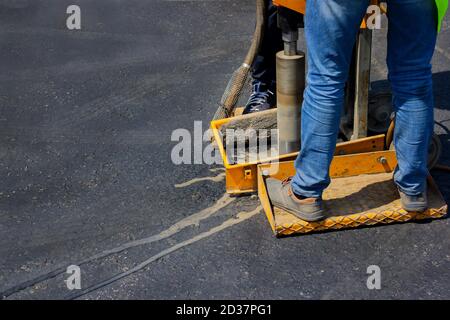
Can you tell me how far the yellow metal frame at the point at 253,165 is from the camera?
399 cm

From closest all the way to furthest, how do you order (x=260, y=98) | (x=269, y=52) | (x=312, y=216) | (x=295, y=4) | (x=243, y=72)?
(x=295, y=4)
(x=312, y=216)
(x=243, y=72)
(x=269, y=52)
(x=260, y=98)

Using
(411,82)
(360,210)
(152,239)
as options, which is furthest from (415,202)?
(152,239)

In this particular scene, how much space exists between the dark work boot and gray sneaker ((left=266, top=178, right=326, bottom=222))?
3.20ft

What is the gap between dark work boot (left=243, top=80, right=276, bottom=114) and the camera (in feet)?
15.4

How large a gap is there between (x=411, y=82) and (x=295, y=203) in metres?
0.87

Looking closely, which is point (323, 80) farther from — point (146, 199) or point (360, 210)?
point (146, 199)

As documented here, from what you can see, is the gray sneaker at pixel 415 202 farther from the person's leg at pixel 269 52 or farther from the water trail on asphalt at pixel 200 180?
the person's leg at pixel 269 52

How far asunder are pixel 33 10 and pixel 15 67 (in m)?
1.57

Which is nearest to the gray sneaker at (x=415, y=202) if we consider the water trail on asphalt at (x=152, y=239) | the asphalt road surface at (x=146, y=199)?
the asphalt road surface at (x=146, y=199)

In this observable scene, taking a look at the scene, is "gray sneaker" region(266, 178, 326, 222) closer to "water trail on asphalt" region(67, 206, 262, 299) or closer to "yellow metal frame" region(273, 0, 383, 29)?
"water trail on asphalt" region(67, 206, 262, 299)

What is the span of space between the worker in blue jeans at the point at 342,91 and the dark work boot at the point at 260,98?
1.04 m

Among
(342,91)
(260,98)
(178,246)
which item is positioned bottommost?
(178,246)

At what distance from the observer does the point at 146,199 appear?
4137mm
